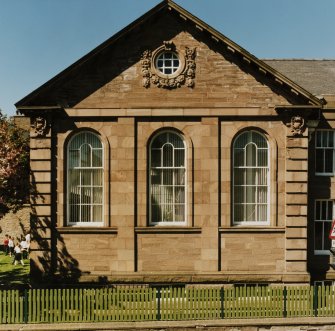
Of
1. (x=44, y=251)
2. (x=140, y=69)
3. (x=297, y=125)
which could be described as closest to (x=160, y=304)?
(x=44, y=251)

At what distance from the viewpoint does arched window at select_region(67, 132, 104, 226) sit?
16.1 meters

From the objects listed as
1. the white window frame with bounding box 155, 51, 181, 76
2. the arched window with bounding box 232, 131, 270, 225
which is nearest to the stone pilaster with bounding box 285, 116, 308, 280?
the arched window with bounding box 232, 131, 270, 225

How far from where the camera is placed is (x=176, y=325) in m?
12.4

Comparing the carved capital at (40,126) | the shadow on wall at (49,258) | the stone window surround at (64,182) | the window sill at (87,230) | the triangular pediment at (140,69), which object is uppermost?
the triangular pediment at (140,69)

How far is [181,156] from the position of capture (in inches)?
636

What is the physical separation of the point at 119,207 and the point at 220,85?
6.86m

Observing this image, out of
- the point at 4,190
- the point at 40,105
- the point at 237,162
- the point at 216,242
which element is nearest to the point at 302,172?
the point at 237,162

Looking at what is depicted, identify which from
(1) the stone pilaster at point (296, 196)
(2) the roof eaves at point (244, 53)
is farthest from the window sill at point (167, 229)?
(2) the roof eaves at point (244, 53)

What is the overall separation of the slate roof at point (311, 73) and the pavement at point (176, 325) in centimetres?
1059

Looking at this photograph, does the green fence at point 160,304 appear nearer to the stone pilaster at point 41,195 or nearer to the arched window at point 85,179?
the stone pilaster at point 41,195

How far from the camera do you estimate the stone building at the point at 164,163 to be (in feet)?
51.4

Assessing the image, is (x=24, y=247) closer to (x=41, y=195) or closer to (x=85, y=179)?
(x=41, y=195)

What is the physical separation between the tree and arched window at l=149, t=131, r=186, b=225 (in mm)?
6145

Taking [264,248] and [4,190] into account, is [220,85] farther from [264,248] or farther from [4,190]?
[4,190]
